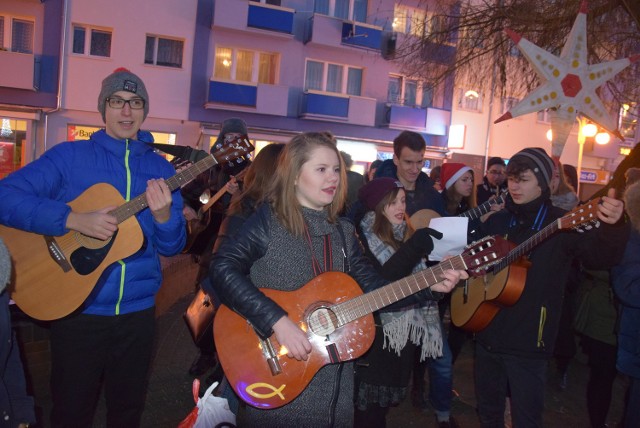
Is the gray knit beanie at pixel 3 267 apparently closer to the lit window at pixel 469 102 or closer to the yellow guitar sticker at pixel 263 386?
the yellow guitar sticker at pixel 263 386

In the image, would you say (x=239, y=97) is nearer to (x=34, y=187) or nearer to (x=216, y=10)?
(x=216, y=10)

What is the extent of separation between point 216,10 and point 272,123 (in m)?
3.96

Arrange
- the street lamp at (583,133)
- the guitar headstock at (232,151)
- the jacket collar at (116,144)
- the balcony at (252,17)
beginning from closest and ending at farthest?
the jacket collar at (116,144) → the guitar headstock at (232,151) → the street lamp at (583,133) → the balcony at (252,17)

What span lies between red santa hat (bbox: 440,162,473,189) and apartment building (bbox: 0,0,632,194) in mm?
8159

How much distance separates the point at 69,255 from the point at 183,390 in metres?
2.35

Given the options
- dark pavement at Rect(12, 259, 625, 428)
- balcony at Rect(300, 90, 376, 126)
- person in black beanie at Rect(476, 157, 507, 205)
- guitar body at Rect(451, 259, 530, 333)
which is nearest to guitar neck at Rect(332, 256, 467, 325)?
guitar body at Rect(451, 259, 530, 333)

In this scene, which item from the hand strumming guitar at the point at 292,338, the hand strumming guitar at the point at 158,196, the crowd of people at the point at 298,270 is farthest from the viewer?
the hand strumming guitar at the point at 158,196

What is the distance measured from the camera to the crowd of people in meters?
2.36

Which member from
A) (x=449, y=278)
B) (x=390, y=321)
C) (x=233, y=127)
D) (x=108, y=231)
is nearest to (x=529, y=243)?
(x=449, y=278)

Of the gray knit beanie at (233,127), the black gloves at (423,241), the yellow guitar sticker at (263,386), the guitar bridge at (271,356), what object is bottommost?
the yellow guitar sticker at (263,386)

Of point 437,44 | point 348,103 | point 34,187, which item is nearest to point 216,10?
point 348,103

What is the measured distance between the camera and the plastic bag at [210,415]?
251cm

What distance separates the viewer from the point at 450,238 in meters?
2.81

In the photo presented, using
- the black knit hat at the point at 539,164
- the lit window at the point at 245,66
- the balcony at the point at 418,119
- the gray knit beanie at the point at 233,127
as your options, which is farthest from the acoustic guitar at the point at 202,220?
the balcony at the point at 418,119
